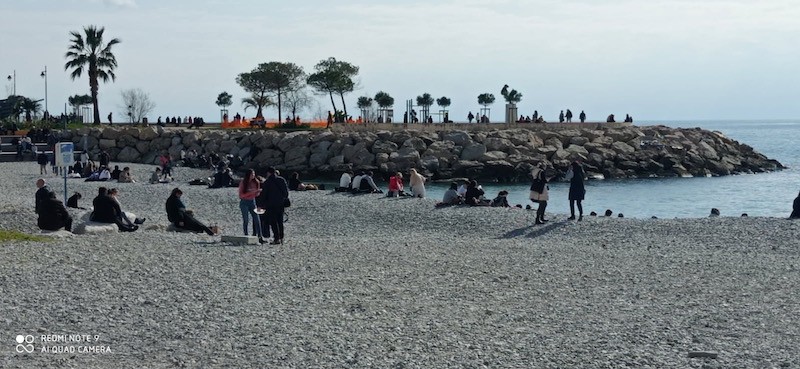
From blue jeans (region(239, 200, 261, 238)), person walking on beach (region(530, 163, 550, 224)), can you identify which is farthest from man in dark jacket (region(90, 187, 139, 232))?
person walking on beach (region(530, 163, 550, 224))

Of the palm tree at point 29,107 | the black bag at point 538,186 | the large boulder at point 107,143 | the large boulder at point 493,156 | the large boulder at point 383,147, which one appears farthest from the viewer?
the palm tree at point 29,107

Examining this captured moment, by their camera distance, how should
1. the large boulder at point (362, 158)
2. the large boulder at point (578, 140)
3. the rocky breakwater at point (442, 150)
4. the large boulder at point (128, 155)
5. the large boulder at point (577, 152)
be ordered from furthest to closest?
the large boulder at point (578, 140) → the large boulder at point (128, 155) → the large boulder at point (577, 152) → the rocky breakwater at point (442, 150) → the large boulder at point (362, 158)

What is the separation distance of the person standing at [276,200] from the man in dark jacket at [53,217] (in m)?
4.16

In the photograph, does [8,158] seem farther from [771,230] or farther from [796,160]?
[796,160]

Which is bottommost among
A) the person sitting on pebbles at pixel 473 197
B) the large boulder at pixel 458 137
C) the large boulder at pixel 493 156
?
the person sitting on pebbles at pixel 473 197

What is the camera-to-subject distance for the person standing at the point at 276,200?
61.1ft

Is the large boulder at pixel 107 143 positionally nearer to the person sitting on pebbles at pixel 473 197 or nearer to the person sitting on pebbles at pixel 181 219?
the person sitting on pebbles at pixel 473 197

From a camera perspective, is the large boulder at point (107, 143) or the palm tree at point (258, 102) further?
the palm tree at point (258, 102)

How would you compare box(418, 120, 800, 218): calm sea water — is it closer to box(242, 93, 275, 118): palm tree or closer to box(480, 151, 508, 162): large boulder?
box(480, 151, 508, 162): large boulder

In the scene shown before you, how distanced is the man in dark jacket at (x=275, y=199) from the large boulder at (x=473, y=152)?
35296 mm

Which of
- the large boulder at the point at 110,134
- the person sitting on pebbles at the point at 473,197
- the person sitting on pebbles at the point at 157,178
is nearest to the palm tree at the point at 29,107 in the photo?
the large boulder at the point at 110,134

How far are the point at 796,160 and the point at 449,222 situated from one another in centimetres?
6980

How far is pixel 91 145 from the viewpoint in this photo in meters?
58.8

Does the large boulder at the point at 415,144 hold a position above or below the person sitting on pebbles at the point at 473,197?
above
